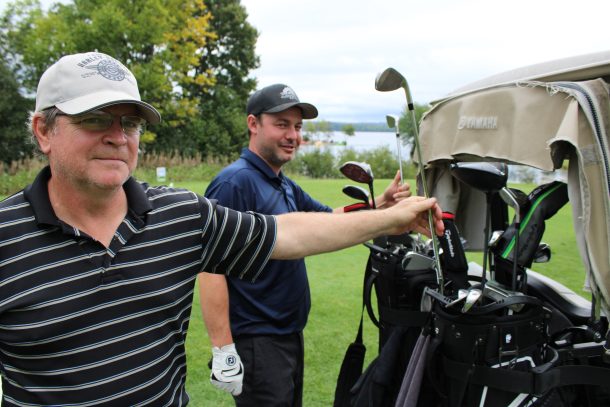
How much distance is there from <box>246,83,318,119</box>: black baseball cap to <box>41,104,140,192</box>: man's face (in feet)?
4.39

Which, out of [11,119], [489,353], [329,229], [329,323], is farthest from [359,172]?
[11,119]

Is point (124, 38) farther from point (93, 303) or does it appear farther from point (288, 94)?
point (93, 303)

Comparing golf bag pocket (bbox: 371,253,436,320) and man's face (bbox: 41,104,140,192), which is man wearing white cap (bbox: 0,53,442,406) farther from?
golf bag pocket (bbox: 371,253,436,320)

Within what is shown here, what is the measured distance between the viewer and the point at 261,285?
8.50ft

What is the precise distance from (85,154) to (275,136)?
→ 4.68ft

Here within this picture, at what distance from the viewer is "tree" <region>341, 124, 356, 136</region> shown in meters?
38.3

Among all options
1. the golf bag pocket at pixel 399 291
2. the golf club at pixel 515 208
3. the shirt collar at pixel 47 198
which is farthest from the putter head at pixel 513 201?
the shirt collar at pixel 47 198

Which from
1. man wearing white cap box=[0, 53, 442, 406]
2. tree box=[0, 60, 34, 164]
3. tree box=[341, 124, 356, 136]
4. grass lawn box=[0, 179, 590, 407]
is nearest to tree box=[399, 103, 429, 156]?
man wearing white cap box=[0, 53, 442, 406]

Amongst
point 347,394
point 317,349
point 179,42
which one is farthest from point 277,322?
point 179,42

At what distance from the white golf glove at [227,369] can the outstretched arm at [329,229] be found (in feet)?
2.53

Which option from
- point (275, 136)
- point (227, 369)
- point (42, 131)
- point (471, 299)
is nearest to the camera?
point (42, 131)

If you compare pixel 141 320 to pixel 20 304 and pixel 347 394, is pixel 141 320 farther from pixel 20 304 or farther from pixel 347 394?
pixel 347 394

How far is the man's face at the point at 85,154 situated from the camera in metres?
1.56

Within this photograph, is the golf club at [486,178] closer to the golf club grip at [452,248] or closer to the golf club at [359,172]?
the golf club grip at [452,248]
